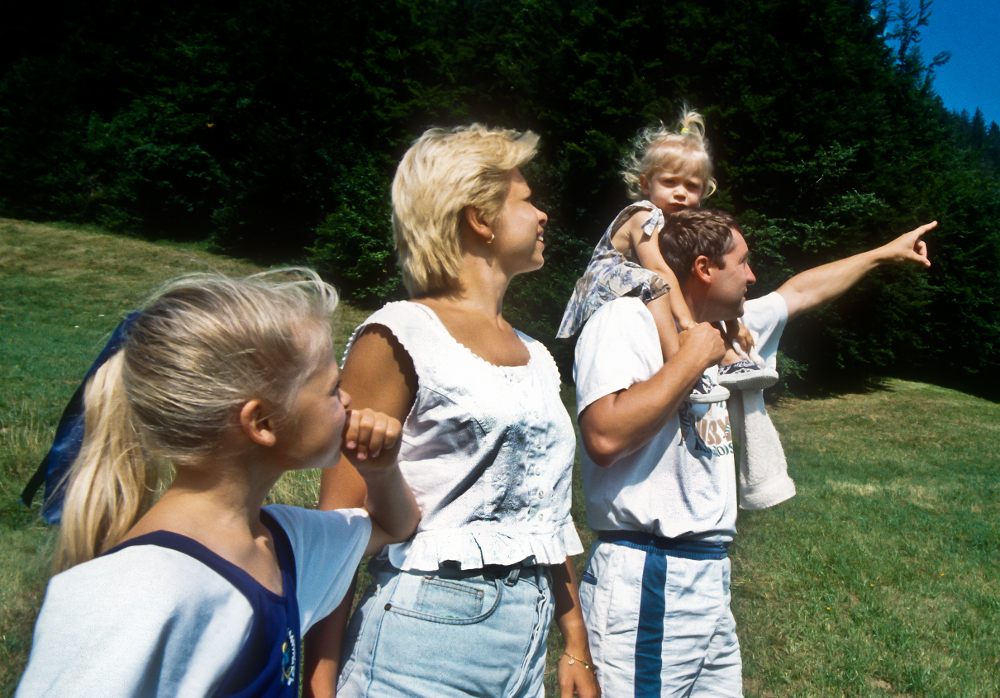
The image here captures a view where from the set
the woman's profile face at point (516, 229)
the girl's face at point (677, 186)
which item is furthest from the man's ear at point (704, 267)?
the girl's face at point (677, 186)

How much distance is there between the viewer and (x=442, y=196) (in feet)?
5.44

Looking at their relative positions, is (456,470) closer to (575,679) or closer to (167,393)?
(167,393)

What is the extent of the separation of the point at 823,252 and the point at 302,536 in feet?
41.5

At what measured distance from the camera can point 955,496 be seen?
7.69 meters

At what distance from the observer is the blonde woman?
1.38 meters

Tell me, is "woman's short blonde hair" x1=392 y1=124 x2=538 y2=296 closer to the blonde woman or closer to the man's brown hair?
the blonde woman

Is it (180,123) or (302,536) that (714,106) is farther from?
(180,123)

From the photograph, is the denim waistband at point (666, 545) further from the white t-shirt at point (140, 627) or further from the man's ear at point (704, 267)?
the white t-shirt at point (140, 627)

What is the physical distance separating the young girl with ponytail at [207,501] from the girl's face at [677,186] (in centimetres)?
242

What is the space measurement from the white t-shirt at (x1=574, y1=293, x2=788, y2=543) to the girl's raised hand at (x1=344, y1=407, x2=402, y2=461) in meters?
0.70

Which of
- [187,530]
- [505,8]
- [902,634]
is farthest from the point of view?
[505,8]

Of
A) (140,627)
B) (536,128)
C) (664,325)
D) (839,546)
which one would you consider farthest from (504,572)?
(536,128)

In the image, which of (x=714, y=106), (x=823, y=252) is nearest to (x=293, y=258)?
(x=714, y=106)

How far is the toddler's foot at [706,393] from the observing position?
1.95 metres
